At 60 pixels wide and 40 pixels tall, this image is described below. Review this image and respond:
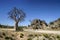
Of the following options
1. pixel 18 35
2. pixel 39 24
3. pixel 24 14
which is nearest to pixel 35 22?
pixel 39 24

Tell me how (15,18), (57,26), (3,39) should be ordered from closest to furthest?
1. (3,39)
2. (15,18)
3. (57,26)

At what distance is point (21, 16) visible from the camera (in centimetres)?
4544

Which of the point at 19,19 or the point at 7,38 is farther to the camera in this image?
the point at 19,19

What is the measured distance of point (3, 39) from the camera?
3177 centimetres

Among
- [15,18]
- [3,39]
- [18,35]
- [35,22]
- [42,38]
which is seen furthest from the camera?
[35,22]

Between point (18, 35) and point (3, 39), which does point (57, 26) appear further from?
point (3, 39)

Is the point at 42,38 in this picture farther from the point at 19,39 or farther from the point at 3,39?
the point at 3,39

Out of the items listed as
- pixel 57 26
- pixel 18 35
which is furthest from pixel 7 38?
pixel 57 26

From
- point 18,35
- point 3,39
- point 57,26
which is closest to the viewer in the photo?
point 3,39

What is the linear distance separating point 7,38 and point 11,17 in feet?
45.1

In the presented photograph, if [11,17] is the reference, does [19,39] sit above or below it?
below

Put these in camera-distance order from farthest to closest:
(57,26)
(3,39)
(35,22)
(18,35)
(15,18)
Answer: (35,22) < (57,26) < (15,18) < (18,35) < (3,39)

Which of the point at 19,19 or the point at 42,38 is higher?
the point at 19,19

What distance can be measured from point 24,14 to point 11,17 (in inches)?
155
